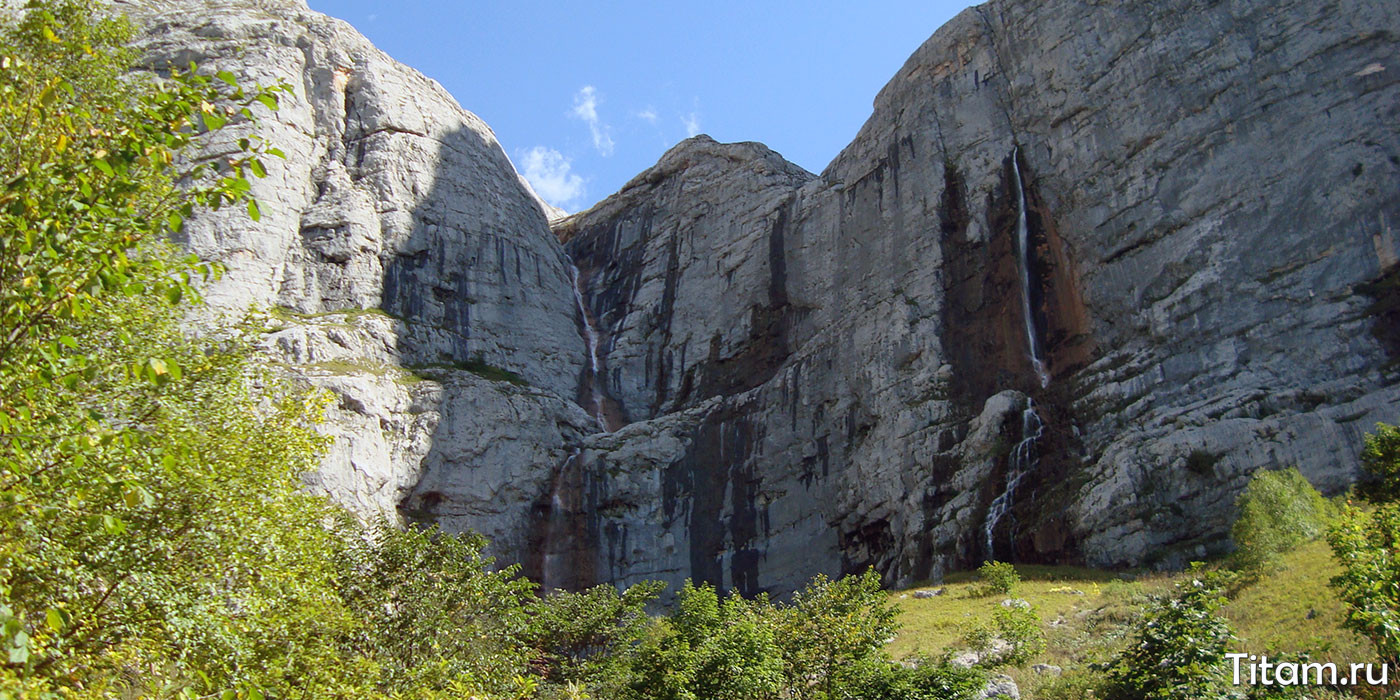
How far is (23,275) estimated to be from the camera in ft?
29.2

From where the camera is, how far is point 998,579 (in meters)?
35.0

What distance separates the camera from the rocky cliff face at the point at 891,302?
38.5 meters

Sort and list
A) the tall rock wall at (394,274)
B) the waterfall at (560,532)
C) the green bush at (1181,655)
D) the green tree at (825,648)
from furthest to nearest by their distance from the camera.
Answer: the waterfall at (560,532) → the tall rock wall at (394,274) → the green tree at (825,648) → the green bush at (1181,655)

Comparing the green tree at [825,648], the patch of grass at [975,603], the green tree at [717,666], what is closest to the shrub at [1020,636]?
the patch of grass at [975,603]

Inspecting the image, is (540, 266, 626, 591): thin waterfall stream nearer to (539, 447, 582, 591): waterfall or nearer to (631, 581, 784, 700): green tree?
(539, 447, 582, 591): waterfall

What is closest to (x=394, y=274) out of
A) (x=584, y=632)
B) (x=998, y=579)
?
(x=584, y=632)

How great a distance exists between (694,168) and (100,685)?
65.7m

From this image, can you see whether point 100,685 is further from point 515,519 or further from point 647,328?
point 647,328

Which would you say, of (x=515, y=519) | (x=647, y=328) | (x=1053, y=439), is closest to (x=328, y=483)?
(x=515, y=519)

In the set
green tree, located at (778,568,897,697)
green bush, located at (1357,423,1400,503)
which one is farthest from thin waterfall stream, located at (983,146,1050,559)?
green tree, located at (778,568,897,697)

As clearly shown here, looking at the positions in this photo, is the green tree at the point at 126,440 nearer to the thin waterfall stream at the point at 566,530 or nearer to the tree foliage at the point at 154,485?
the tree foliage at the point at 154,485

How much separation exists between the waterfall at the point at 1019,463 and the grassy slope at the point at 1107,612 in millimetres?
3148

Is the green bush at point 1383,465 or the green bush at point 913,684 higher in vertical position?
the green bush at point 1383,465

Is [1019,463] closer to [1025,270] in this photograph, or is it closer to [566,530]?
[1025,270]
